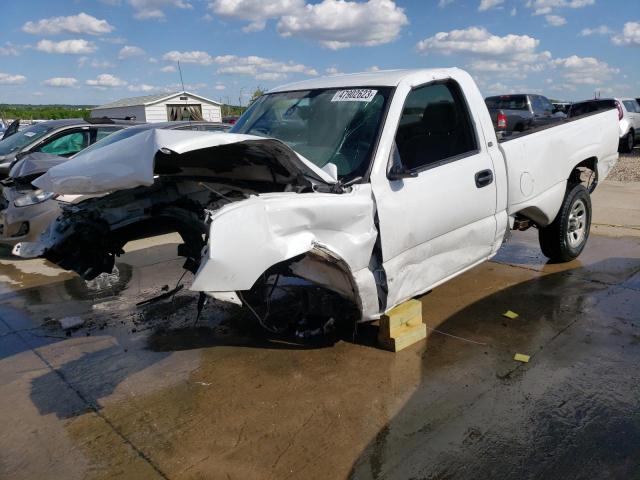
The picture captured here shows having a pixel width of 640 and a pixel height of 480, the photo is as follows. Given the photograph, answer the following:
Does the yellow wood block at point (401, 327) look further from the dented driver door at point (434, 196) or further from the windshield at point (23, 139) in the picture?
the windshield at point (23, 139)

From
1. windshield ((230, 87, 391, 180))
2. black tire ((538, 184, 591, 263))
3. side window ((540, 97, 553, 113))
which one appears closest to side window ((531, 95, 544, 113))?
side window ((540, 97, 553, 113))

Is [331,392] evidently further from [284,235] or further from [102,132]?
[102,132]

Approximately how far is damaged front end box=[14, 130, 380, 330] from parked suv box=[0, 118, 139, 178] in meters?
4.98

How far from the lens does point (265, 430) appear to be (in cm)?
304

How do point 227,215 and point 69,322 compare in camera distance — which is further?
point 69,322

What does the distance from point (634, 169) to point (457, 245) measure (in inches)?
477

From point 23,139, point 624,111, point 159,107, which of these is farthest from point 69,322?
point 159,107

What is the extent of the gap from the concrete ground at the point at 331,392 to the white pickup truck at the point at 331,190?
20.5 inches

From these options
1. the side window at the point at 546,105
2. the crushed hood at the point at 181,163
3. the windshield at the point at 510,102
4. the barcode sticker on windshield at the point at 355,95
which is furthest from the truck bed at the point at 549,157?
the side window at the point at 546,105

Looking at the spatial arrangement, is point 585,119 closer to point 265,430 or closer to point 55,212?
point 265,430

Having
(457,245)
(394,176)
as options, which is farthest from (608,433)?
(394,176)

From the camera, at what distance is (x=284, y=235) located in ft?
9.86

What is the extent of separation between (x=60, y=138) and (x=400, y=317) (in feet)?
22.9

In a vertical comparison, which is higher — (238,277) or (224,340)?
(238,277)
